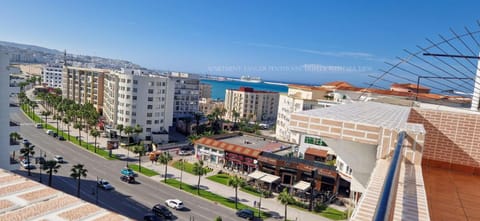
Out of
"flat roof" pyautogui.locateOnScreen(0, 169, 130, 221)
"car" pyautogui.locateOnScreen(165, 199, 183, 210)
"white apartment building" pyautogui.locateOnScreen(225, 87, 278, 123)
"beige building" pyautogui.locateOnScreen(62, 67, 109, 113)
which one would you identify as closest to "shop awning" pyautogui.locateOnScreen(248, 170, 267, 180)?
"car" pyautogui.locateOnScreen(165, 199, 183, 210)

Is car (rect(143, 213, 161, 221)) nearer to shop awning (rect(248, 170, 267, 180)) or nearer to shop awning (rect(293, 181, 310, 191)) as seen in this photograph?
shop awning (rect(248, 170, 267, 180))

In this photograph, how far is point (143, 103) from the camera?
4219 cm

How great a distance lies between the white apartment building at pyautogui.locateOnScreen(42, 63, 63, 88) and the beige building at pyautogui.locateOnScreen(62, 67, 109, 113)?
2935cm

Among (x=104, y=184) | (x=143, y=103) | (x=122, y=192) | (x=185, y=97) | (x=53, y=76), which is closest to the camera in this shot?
(x=122, y=192)

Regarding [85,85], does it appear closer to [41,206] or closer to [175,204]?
[175,204]

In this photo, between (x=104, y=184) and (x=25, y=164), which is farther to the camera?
(x=25, y=164)

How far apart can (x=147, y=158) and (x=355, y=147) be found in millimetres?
33580

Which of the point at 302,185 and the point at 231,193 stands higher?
the point at 302,185

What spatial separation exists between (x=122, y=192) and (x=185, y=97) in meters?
30.8

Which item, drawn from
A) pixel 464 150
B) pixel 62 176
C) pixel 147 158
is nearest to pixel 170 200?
pixel 62 176

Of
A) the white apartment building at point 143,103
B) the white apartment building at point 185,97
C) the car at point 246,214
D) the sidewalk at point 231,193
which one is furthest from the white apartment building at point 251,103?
the car at point 246,214

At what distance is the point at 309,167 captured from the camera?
2825 centimetres

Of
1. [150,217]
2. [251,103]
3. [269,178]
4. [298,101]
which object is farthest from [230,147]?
[251,103]

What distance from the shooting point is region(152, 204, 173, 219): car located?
20641 mm
